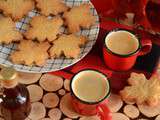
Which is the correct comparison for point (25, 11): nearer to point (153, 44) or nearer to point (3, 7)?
point (3, 7)

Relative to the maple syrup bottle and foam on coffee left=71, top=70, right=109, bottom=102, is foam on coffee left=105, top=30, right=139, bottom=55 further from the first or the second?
the maple syrup bottle

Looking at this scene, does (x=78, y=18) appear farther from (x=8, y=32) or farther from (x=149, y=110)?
(x=149, y=110)

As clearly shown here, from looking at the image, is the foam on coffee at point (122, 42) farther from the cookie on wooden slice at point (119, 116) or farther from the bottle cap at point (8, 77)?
the bottle cap at point (8, 77)

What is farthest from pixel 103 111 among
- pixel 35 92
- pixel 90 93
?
pixel 35 92

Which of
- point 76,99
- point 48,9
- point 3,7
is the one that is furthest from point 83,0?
point 76,99

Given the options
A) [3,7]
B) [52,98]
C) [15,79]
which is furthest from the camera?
[3,7]

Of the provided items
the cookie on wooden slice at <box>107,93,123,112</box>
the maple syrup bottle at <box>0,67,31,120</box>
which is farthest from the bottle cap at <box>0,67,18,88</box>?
the cookie on wooden slice at <box>107,93,123,112</box>

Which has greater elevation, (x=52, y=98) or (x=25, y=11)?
(x=25, y=11)
